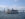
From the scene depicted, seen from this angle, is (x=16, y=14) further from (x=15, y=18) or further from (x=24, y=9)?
(x=24, y=9)

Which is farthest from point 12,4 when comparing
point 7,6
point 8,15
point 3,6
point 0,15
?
point 0,15

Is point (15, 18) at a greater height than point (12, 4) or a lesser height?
lesser

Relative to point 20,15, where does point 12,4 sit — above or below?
above

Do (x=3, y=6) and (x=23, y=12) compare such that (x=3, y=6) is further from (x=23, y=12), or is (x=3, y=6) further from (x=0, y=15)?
(x=23, y=12)

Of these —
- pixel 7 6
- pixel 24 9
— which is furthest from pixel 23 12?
pixel 7 6

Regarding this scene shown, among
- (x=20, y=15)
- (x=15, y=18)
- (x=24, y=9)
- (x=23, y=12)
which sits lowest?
(x=15, y=18)

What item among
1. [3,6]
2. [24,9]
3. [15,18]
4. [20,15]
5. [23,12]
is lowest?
[15,18]

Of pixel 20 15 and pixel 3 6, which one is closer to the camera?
pixel 3 6
